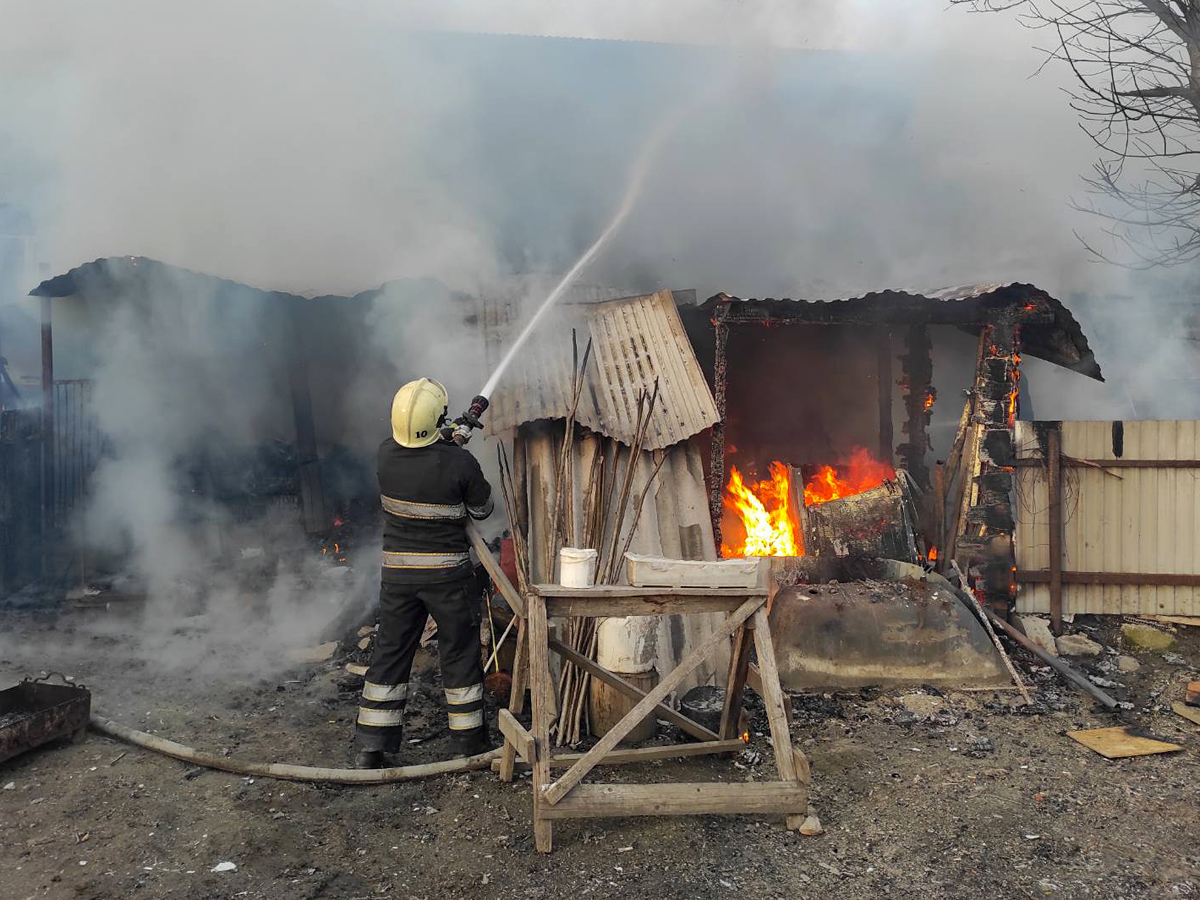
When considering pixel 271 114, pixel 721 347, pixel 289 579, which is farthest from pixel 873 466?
pixel 271 114

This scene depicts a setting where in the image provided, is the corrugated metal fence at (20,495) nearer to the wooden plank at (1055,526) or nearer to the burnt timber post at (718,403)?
the burnt timber post at (718,403)

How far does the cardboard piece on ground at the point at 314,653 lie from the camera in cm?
677

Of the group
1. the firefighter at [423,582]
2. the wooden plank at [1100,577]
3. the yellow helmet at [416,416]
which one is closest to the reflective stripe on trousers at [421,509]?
the firefighter at [423,582]

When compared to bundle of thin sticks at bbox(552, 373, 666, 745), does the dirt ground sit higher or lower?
lower

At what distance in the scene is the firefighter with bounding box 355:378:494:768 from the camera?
188 inches

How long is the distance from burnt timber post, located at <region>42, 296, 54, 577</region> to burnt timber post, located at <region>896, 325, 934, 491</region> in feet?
31.1

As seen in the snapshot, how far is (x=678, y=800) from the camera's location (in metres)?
3.71

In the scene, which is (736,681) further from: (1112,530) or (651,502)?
(1112,530)

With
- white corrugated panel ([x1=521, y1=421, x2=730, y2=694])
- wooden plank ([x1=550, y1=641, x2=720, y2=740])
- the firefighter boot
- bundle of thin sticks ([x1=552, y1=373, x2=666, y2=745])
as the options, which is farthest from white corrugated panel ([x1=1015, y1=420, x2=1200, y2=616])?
the firefighter boot

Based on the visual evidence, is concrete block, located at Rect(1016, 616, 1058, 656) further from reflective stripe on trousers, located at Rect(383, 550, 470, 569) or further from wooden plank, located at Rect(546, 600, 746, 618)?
reflective stripe on trousers, located at Rect(383, 550, 470, 569)

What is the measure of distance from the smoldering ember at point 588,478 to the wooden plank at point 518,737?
45 mm

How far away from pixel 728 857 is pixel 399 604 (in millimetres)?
2354

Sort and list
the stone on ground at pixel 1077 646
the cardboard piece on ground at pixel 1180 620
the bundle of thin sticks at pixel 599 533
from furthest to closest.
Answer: the cardboard piece on ground at pixel 1180 620 → the stone on ground at pixel 1077 646 → the bundle of thin sticks at pixel 599 533

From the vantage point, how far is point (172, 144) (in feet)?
29.1
